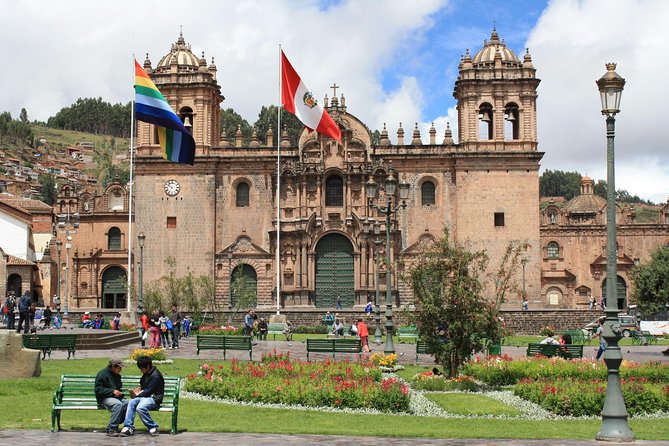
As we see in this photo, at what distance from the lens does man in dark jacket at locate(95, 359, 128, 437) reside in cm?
1318

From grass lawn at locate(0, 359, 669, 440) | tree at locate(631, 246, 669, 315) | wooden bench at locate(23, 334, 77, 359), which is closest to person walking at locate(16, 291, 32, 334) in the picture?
wooden bench at locate(23, 334, 77, 359)

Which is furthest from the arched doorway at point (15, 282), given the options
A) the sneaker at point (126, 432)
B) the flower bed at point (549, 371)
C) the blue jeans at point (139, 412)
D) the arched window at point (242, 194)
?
the sneaker at point (126, 432)

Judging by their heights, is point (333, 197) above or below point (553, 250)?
above

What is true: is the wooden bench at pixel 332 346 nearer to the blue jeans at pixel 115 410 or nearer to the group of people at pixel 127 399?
the group of people at pixel 127 399

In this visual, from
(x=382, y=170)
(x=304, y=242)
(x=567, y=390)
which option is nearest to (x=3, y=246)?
(x=304, y=242)

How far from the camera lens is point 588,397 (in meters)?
17.0

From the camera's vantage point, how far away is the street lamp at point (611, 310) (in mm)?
13055

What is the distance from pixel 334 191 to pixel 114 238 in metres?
19.7

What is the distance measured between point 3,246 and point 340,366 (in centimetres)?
4902

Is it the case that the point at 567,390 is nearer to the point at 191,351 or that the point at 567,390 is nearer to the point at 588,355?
the point at 588,355

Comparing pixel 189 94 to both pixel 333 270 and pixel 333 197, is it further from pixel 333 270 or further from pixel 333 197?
pixel 333 270

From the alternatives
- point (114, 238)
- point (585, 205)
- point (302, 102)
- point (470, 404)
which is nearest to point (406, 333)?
point (302, 102)

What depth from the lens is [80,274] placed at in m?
62.3

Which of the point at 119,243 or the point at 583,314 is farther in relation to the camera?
the point at 119,243
